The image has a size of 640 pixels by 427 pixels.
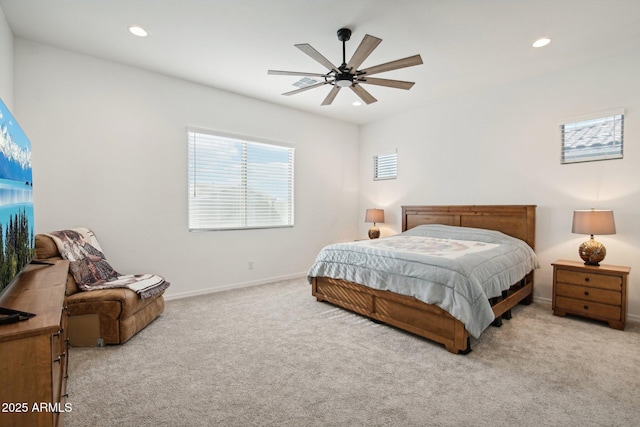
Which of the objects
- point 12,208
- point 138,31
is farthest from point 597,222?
point 138,31

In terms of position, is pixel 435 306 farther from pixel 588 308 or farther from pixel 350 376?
pixel 588 308

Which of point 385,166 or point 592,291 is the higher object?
Answer: point 385,166

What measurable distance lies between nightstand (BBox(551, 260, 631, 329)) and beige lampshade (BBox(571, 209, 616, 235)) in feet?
1.24

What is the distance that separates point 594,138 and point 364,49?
3146 millimetres

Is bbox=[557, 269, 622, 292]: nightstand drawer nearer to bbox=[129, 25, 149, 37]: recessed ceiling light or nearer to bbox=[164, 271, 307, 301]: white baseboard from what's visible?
bbox=[164, 271, 307, 301]: white baseboard

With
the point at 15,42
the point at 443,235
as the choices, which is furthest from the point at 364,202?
the point at 15,42

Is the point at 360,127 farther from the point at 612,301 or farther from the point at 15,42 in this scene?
the point at 15,42

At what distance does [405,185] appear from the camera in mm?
Result: 5406

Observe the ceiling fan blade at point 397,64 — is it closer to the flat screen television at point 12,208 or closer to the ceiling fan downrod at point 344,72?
the ceiling fan downrod at point 344,72

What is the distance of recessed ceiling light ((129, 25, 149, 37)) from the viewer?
2.79 metres

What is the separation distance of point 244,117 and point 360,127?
259cm

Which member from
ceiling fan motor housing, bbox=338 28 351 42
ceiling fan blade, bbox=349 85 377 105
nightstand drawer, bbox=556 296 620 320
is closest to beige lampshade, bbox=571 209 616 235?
nightstand drawer, bbox=556 296 620 320

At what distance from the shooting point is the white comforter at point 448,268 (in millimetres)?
2459

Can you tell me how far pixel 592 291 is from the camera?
122 inches
